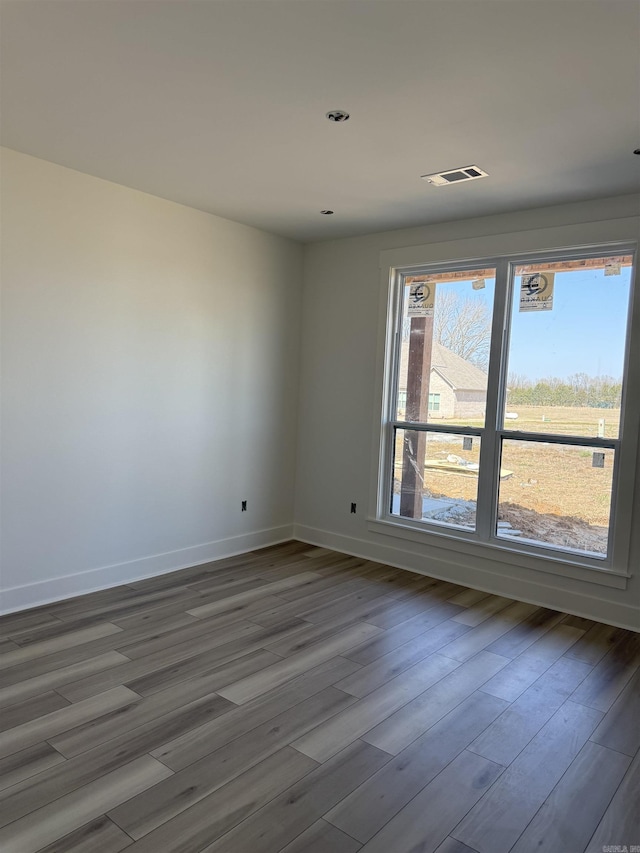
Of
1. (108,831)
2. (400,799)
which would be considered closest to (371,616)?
(400,799)

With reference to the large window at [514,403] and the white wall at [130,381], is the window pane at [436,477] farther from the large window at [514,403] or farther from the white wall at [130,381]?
the white wall at [130,381]

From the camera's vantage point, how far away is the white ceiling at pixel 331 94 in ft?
6.65

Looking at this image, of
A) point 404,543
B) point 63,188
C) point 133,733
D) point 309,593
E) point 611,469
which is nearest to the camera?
point 133,733

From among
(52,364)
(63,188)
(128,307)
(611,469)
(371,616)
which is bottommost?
(371,616)

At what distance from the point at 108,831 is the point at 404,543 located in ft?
10.7

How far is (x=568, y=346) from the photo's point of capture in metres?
3.99

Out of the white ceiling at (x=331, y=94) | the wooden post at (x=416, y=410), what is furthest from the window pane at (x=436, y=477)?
the white ceiling at (x=331, y=94)

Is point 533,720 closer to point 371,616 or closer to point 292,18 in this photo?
point 371,616

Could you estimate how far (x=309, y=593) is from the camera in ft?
13.5

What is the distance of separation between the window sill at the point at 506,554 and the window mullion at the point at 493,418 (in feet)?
0.40

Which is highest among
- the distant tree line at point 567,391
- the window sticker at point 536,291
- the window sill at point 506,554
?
the window sticker at point 536,291

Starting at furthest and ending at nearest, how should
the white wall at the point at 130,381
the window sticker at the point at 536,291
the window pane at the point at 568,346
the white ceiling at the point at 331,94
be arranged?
1. the window sticker at the point at 536,291
2. the window pane at the point at 568,346
3. the white wall at the point at 130,381
4. the white ceiling at the point at 331,94

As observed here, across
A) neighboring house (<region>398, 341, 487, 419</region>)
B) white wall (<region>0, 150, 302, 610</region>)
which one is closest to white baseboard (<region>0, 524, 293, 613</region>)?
white wall (<region>0, 150, 302, 610</region>)

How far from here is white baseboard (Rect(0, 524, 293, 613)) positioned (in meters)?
3.58
